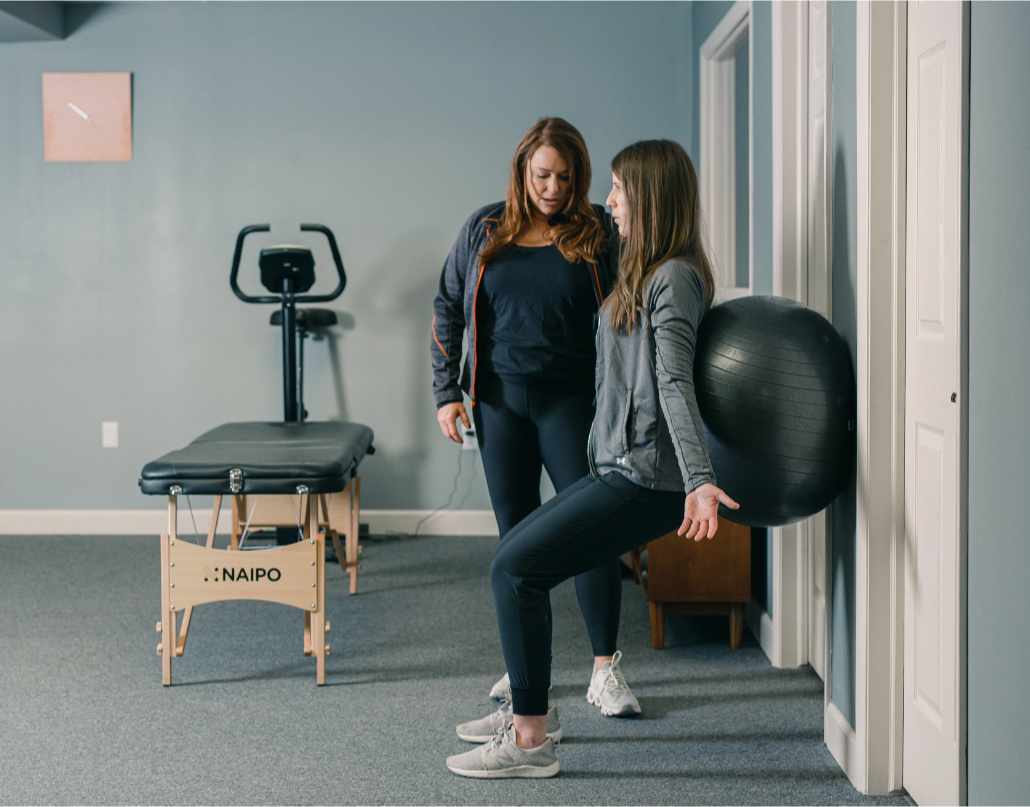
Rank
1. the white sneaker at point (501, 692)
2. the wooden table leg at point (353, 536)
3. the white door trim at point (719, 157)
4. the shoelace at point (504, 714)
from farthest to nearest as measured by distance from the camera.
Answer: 1. the white door trim at point (719, 157)
2. the wooden table leg at point (353, 536)
3. the white sneaker at point (501, 692)
4. the shoelace at point (504, 714)

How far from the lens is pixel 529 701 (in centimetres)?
191

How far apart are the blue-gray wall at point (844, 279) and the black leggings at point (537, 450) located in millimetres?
501

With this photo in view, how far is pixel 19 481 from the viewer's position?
420 centimetres

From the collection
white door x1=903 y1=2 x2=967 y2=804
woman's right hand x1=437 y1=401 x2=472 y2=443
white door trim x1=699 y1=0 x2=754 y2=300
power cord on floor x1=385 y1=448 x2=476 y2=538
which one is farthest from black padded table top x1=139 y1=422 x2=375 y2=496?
white door trim x1=699 y1=0 x2=754 y2=300

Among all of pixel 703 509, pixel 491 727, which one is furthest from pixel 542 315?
pixel 491 727

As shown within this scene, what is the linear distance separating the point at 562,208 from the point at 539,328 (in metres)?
0.29

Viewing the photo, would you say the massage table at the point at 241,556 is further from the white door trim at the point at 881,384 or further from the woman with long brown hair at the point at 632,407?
the white door trim at the point at 881,384

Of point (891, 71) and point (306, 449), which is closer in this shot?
point (891, 71)

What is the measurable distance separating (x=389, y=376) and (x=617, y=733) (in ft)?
7.58

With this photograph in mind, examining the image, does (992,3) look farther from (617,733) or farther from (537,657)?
(617,733)

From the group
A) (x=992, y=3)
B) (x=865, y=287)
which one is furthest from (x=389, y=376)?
(x=992, y=3)

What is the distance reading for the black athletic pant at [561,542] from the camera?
69.5 inches

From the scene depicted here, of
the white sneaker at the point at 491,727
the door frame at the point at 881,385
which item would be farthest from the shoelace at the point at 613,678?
the door frame at the point at 881,385

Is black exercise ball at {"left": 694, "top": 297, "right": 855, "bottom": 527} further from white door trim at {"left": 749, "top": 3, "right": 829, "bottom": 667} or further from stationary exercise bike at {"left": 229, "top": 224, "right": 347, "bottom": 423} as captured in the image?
stationary exercise bike at {"left": 229, "top": 224, "right": 347, "bottom": 423}
